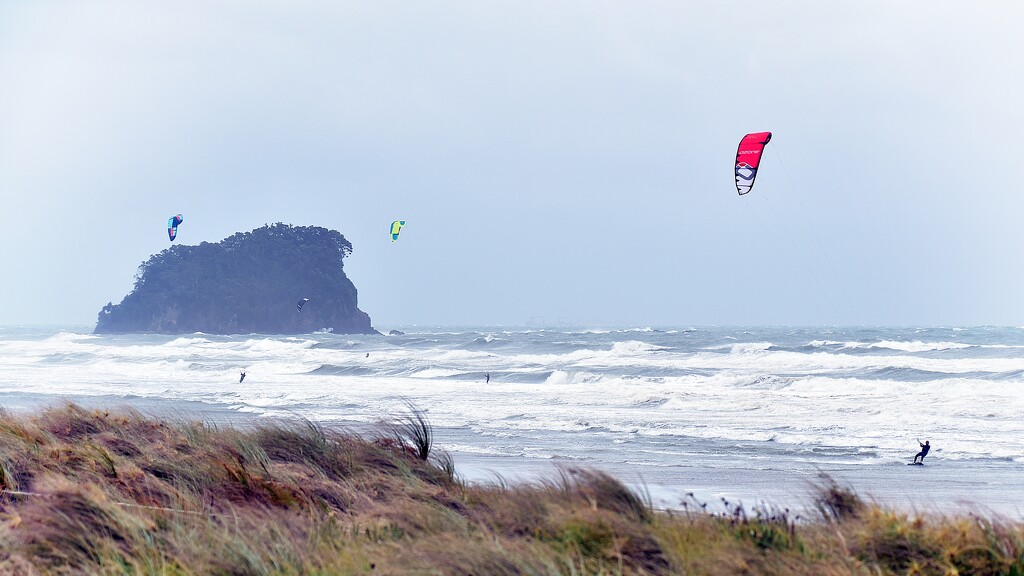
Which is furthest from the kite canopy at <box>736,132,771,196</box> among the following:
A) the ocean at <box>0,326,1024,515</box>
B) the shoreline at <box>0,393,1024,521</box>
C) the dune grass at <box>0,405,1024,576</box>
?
the dune grass at <box>0,405,1024,576</box>

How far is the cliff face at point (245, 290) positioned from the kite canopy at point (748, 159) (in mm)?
89859

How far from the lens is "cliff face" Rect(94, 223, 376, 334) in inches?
4033

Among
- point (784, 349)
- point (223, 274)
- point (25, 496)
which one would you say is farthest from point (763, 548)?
point (223, 274)

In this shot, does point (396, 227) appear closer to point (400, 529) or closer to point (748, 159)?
point (748, 159)

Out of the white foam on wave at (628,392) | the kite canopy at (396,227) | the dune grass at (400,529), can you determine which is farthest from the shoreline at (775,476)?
the kite canopy at (396,227)

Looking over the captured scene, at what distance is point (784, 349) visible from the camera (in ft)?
153

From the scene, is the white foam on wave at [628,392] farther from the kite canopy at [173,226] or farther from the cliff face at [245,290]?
the cliff face at [245,290]

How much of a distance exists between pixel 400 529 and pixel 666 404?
17.8 metres

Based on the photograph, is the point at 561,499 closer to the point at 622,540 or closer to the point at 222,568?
the point at 622,540

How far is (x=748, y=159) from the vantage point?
1719 centimetres

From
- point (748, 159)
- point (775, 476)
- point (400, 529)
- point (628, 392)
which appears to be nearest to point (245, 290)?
point (628, 392)

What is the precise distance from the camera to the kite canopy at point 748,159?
1700cm

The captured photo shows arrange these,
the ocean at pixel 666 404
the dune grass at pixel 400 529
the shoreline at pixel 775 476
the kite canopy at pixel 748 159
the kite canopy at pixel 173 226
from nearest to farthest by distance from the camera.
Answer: the dune grass at pixel 400 529
the shoreline at pixel 775 476
the ocean at pixel 666 404
the kite canopy at pixel 748 159
the kite canopy at pixel 173 226

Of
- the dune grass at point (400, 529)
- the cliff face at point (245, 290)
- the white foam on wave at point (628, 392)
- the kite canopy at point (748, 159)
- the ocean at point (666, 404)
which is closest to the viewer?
the dune grass at point (400, 529)
